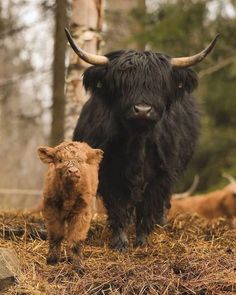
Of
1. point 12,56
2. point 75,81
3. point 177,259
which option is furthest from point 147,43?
point 177,259

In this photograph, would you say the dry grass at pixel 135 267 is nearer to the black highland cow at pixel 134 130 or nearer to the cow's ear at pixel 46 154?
the black highland cow at pixel 134 130

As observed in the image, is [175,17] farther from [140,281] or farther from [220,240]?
[140,281]

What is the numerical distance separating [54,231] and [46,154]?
60cm

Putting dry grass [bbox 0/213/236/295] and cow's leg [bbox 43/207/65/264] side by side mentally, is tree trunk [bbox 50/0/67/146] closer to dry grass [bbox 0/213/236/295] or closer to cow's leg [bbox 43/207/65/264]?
dry grass [bbox 0/213/236/295]

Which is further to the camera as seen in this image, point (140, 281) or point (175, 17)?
point (175, 17)

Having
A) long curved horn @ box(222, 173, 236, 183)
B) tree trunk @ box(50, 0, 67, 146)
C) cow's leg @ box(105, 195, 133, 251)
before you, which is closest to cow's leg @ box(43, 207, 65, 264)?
cow's leg @ box(105, 195, 133, 251)

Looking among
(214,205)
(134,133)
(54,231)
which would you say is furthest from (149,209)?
(214,205)

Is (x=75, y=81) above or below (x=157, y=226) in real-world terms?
above

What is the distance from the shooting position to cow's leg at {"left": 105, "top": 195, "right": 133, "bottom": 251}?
23.3 ft

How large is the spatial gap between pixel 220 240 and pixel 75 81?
3240mm

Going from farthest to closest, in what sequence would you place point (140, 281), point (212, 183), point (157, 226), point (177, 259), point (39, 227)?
point (212, 183) → point (157, 226) → point (39, 227) → point (177, 259) → point (140, 281)

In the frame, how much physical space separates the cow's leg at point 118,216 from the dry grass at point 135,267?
0.48 ft

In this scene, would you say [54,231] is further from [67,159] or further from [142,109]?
[142,109]

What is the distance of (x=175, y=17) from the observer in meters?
16.1
